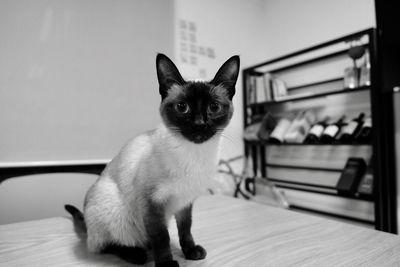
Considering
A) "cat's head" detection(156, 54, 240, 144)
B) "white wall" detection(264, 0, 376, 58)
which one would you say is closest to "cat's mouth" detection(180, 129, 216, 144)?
A: "cat's head" detection(156, 54, 240, 144)

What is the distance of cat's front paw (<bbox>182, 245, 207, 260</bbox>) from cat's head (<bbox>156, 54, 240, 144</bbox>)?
28 cm

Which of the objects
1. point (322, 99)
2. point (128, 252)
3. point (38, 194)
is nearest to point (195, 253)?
point (128, 252)

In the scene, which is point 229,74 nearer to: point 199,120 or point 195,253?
point 199,120

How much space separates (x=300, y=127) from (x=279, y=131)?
0.60ft

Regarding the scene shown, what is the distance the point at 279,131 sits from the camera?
2.39 metres

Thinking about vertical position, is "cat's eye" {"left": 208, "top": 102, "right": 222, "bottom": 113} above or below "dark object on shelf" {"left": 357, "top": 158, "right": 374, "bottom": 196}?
above

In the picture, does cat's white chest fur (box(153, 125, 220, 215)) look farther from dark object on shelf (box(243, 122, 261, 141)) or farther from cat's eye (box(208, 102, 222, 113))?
dark object on shelf (box(243, 122, 261, 141))

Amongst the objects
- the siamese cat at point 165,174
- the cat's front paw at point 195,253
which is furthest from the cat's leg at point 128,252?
the cat's front paw at point 195,253

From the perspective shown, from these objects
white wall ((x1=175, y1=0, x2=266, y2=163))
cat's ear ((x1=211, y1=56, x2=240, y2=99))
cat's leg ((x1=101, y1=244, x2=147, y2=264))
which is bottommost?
cat's leg ((x1=101, y1=244, x2=147, y2=264))

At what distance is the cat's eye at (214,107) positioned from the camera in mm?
558

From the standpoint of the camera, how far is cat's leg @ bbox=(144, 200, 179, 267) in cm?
57

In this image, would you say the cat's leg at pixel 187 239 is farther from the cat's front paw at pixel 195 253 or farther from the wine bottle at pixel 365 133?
the wine bottle at pixel 365 133

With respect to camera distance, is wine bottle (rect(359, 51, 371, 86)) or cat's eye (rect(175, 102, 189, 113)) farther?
wine bottle (rect(359, 51, 371, 86))

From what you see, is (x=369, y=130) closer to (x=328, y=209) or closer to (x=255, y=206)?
(x=328, y=209)
